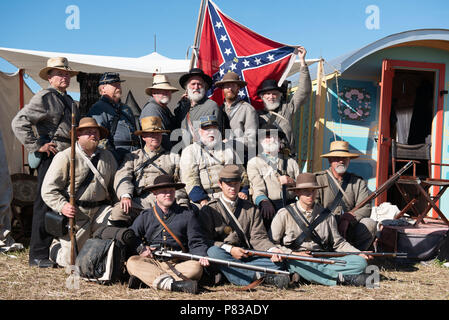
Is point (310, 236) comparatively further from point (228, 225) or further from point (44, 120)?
point (44, 120)

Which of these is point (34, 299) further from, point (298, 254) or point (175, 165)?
point (298, 254)

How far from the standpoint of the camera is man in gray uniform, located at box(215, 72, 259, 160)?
19.0ft

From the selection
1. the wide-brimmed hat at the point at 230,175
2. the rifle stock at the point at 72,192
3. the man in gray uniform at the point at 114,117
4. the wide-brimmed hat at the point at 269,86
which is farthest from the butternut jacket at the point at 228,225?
the wide-brimmed hat at the point at 269,86

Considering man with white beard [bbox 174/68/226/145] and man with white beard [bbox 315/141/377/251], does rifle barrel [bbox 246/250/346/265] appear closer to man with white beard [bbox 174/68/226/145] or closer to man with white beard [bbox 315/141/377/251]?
man with white beard [bbox 315/141/377/251]

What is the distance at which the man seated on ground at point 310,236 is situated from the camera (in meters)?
4.50

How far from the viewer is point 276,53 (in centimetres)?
691

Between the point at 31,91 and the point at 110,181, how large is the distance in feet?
16.9

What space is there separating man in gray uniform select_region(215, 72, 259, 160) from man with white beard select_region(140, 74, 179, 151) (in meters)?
0.80

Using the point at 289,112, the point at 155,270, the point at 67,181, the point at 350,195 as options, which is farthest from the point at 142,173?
the point at 350,195

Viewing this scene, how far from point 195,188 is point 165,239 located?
3.08 feet

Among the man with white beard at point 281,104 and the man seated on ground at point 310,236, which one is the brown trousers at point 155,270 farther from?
the man with white beard at point 281,104

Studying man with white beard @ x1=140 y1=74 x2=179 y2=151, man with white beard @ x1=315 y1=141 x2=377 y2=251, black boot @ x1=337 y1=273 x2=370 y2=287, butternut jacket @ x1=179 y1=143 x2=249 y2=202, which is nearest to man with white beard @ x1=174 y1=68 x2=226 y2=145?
man with white beard @ x1=140 y1=74 x2=179 y2=151

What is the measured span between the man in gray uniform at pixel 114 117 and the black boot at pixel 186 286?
2446mm
